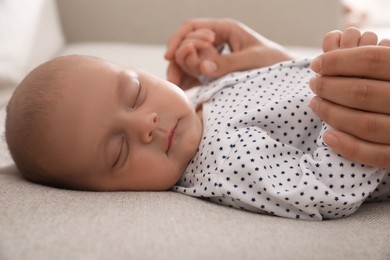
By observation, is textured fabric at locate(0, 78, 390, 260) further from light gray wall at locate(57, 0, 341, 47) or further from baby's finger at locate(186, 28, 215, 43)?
light gray wall at locate(57, 0, 341, 47)

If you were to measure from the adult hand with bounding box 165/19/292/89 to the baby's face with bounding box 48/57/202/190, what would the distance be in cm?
27

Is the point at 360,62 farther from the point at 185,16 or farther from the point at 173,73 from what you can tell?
the point at 185,16

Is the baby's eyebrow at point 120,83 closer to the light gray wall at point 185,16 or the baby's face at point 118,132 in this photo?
the baby's face at point 118,132

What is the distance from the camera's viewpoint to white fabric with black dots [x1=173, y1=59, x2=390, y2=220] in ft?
2.73

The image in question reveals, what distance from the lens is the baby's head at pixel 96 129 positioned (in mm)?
914

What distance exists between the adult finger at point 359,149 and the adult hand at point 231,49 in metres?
0.50

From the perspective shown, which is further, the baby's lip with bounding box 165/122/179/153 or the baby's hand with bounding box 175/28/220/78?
the baby's hand with bounding box 175/28/220/78

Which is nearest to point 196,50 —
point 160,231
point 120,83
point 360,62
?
point 120,83

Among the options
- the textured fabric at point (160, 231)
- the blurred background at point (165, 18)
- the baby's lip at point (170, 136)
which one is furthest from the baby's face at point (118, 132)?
the blurred background at point (165, 18)

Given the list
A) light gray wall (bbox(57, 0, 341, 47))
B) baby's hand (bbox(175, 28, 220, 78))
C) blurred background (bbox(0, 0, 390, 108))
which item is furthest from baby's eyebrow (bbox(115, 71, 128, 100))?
light gray wall (bbox(57, 0, 341, 47))

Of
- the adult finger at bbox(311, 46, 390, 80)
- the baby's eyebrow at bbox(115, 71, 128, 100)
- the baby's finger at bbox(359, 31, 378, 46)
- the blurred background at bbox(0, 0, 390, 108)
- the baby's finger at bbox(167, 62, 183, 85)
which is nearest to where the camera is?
the adult finger at bbox(311, 46, 390, 80)

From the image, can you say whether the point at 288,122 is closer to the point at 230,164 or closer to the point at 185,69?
the point at 230,164

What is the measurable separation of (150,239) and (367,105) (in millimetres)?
397

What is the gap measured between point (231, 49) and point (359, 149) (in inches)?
26.9
